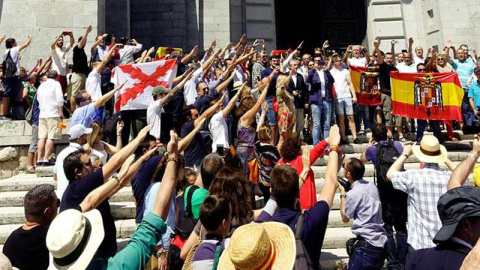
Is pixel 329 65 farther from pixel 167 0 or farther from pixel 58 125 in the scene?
pixel 167 0

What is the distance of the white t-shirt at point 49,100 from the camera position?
8766mm

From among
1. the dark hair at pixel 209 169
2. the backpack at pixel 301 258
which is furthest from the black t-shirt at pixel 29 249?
the backpack at pixel 301 258

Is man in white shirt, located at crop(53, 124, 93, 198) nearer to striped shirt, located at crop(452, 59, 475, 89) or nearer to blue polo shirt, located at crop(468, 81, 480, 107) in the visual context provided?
blue polo shirt, located at crop(468, 81, 480, 107)

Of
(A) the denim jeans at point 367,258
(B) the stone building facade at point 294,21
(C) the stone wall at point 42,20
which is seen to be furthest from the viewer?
(B) the stone building facade at point 294,21

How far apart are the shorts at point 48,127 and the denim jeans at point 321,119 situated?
5.62 meters

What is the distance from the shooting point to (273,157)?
639cm

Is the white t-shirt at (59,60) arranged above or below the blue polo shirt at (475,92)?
above

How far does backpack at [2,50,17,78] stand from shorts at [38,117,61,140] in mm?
2153

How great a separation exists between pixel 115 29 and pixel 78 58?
6390mm

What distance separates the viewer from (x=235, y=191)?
3674 millimetres

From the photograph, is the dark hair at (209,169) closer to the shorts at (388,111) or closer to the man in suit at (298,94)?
the man in suit at (298,94)

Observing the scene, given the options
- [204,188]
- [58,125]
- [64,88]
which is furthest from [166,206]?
[64,88]

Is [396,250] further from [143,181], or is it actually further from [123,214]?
[123,214]

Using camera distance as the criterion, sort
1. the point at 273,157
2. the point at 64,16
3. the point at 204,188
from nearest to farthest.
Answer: the point at 204,188
the point at 273,157
the point at 64,16
